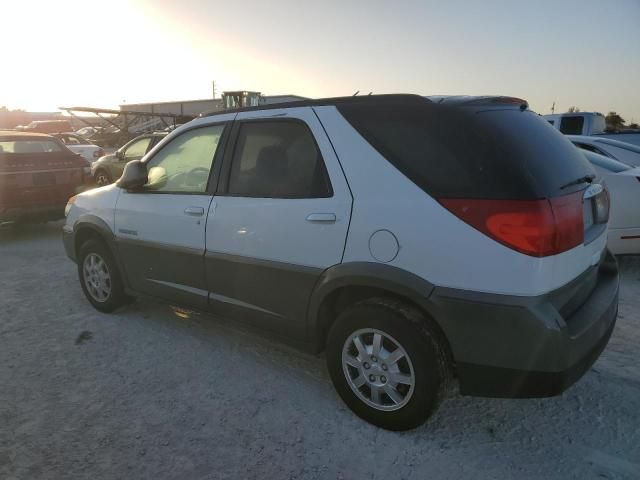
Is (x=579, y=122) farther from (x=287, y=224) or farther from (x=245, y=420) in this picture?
(x=245, y=420)

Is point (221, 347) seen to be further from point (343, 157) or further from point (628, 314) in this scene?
point (628, 314)

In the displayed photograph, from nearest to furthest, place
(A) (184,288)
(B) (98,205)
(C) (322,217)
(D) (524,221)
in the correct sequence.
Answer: (D) (524,221) → (C) (322,217) → (A) (184,288) → (B) (98,205)

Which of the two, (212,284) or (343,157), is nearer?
(343,157)

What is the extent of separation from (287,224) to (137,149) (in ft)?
30.0

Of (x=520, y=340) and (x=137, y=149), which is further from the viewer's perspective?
(x=137, y=149)

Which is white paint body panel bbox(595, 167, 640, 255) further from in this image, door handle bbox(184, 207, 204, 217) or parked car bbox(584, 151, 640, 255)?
door handle bbox(184, 207, 204, 217)

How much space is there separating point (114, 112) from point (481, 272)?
2694cm

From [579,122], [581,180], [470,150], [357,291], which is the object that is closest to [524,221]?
[470,150]

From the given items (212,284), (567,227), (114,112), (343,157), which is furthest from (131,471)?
(114,112)

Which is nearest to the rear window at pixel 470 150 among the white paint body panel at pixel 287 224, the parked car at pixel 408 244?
the parked car at pixel 408 244

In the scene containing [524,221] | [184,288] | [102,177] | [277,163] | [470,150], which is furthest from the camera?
[102,177]

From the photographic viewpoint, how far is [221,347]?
12.2ft

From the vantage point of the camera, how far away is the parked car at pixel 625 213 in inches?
192

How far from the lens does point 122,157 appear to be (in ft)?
36.4
